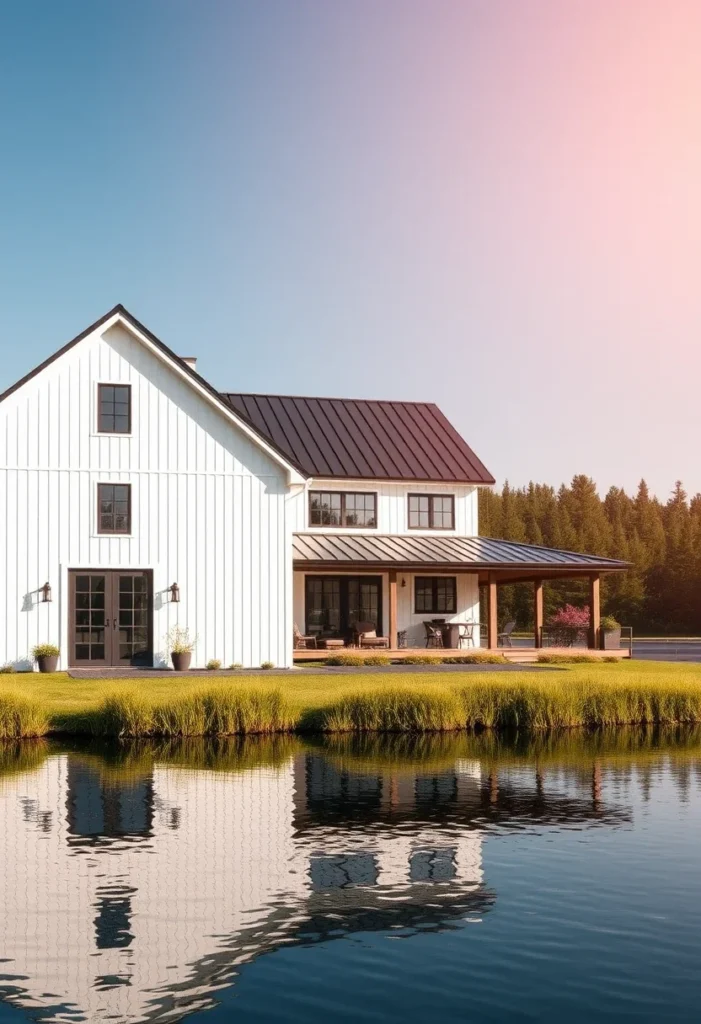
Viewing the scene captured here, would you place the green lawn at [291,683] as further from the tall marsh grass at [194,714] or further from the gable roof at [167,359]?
the gable roof at [167,359]

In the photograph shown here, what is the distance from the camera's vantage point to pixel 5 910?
9500 millimetres

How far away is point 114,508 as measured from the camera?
28422 millimetres

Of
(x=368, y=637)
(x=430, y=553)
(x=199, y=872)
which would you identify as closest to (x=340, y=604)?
(x=368, y=637)

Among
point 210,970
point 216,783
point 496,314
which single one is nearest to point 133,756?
point 216,783

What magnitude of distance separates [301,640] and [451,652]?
4.29 m

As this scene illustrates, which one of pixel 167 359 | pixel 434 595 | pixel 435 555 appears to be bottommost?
pixel 434 595

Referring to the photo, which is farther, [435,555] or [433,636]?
[433,636]

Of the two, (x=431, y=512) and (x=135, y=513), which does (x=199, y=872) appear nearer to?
(x=135, y=513)

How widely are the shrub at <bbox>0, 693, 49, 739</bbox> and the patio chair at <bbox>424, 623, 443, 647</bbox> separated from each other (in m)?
18.1

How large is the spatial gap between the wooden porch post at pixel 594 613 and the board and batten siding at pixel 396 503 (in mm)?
4316

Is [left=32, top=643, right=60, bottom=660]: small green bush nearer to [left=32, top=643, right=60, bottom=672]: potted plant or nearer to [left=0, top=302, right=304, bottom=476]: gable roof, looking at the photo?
[left=32, top=643, right=60, bottom=672]: potted plant

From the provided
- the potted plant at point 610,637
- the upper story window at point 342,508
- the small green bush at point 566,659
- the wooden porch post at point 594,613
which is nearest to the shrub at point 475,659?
the small green bush at point 566,659

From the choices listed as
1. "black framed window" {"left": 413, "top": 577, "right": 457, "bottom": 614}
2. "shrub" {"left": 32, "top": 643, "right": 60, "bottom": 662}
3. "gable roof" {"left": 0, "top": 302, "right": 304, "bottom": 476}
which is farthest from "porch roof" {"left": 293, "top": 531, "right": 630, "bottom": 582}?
"shrub" {"left": 32, "top": 643, "right": 60, "bottom": 662}

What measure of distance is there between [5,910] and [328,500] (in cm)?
2762
